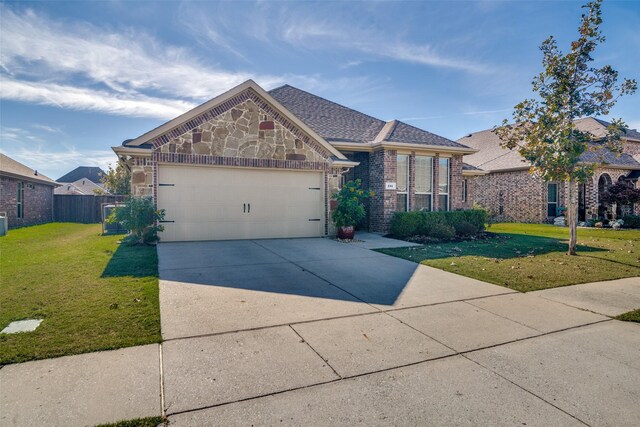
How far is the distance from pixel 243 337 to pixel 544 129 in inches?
387

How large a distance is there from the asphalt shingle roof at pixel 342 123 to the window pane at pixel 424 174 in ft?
2.50

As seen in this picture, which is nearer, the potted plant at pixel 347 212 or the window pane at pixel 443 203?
the potted plant at pixel 347 212

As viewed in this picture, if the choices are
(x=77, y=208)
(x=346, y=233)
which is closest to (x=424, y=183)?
(x=346, y=233)

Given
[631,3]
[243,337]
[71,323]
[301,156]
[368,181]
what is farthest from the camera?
[368,181]

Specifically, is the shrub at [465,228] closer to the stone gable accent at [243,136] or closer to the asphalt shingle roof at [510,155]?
→ the stone gable accent at [243,136]

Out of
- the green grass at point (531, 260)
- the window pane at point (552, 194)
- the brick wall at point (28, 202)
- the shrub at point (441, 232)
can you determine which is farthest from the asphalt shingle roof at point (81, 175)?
the green grass at point (531, 260)

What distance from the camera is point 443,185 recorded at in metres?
15.8

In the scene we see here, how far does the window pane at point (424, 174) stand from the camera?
1520 cm

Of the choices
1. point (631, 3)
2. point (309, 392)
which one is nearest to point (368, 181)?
point (631, 3)

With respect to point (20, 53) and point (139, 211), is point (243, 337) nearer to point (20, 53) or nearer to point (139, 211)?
point (139, 211)

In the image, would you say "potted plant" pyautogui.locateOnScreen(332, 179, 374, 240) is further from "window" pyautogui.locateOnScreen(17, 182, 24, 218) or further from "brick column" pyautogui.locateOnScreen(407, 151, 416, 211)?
"window" pyautogui.locateOnScreen(17, 182, 24, 218)

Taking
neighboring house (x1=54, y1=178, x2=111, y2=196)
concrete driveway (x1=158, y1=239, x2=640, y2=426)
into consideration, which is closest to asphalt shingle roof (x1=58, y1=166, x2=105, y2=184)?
neighboring house (x1=54, y1=178, x2=111, y2=196)

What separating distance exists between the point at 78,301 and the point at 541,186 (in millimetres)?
23358

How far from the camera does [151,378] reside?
3.05 m
